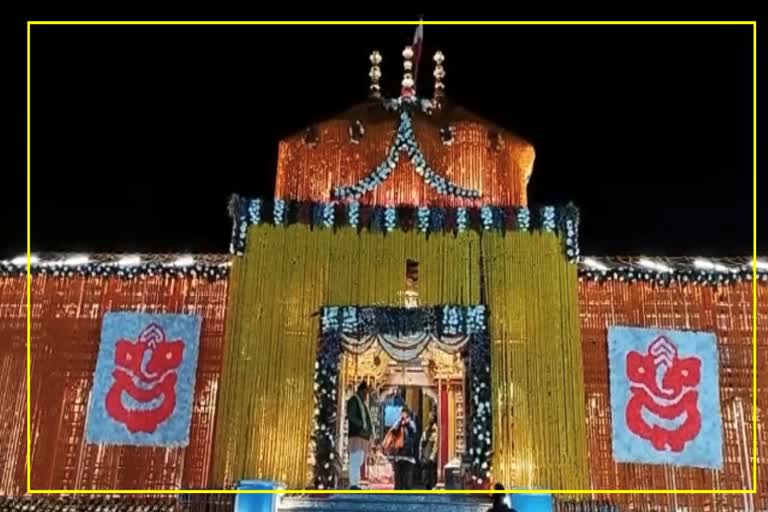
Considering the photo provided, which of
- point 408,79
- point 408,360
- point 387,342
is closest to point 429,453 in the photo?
point 408,360

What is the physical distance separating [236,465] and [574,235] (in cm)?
538

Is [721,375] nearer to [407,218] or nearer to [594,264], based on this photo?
[594,264]

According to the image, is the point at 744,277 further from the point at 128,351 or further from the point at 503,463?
the point at 128,351

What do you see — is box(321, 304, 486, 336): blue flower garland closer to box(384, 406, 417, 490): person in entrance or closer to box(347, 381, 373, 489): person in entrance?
box(347, 381, 373, 489): person in entrance

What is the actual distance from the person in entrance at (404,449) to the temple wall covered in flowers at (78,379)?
2534mm

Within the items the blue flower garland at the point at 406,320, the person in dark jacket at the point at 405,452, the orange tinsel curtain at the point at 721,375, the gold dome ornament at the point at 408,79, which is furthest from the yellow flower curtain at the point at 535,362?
the gold dome ornament at the point at 408,79

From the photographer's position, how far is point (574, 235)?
1241 cm

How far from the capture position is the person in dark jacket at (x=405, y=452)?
1195 cm

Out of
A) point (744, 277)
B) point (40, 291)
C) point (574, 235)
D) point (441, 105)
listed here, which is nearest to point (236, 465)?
point (40, 291)

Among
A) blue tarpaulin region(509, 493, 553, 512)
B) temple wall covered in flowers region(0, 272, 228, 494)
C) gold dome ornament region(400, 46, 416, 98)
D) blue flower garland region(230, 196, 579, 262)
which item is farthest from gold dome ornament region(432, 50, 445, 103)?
blue tarpaulin region(509, 493, 553, 512)

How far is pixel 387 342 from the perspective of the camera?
1212 cm

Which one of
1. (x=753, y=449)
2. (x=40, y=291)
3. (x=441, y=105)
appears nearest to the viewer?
(x=753, y=449)

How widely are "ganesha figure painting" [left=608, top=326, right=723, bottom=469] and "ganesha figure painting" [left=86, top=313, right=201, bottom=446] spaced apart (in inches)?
232

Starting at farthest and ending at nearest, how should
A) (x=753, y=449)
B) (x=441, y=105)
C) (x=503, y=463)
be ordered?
(x=441, y=105)
(x=753, y=449)
(x=503, y=463)
